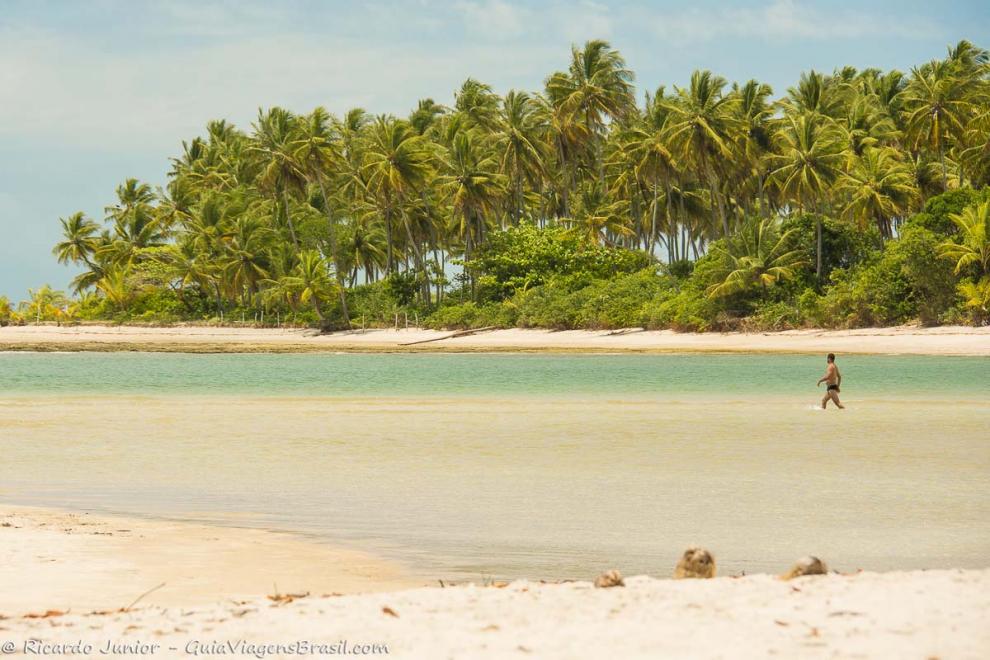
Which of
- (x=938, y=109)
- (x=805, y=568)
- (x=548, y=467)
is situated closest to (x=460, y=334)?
(x=938, y=109)

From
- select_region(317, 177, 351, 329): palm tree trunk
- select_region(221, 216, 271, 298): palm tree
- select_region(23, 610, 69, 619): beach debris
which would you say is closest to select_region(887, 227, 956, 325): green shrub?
select_region(317, 177, 351, 329): palm tree trunk

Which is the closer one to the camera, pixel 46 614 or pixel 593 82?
pixel 46 614

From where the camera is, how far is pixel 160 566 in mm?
7141

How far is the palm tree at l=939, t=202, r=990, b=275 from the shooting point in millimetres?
40312

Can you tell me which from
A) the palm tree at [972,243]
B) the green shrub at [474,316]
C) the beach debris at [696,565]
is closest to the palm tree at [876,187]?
the palm tree at [972,243]

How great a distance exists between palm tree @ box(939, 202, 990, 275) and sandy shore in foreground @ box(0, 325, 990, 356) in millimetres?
2716

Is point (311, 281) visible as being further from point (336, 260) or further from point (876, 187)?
point (876, 187)

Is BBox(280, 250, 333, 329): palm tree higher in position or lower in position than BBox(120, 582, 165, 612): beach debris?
higher

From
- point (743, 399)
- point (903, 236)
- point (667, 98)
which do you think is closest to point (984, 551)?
point (743, 399)

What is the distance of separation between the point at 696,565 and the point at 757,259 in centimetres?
4359

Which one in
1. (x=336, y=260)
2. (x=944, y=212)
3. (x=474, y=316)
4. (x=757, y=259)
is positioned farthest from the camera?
(x=336, y=260)

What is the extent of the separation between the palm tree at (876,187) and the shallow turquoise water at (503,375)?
12.7m

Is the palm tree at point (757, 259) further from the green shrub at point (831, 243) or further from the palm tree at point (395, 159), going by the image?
the palm tree at point (395, 159)

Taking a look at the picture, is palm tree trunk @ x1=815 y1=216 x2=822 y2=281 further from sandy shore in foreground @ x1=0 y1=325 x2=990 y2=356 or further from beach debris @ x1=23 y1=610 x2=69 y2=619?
beach debris @ x1=23 y1=610 x2=69 y2=619
